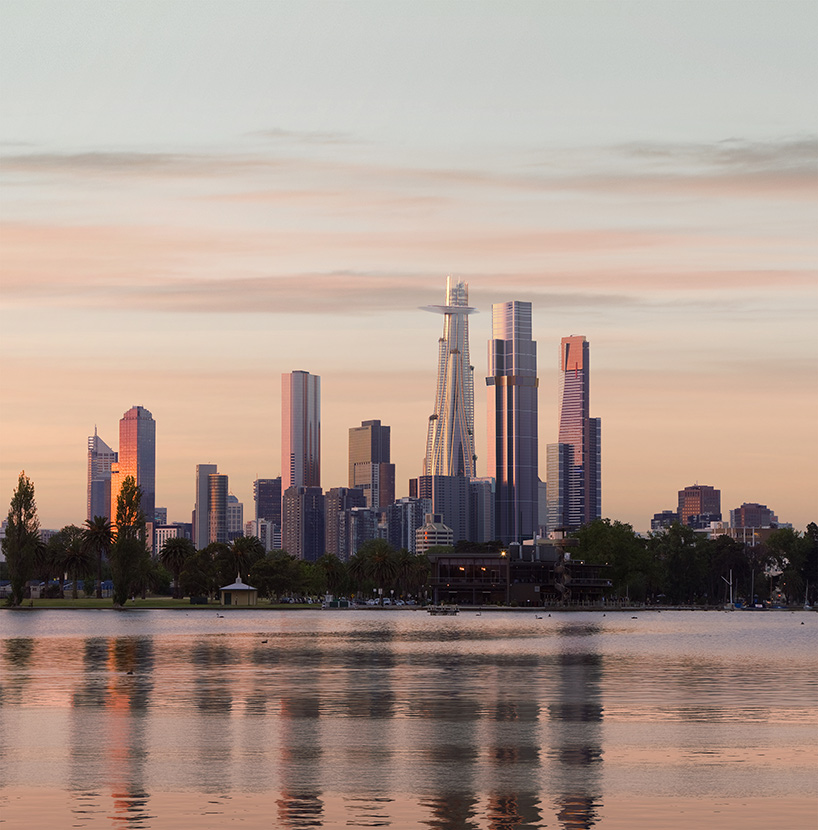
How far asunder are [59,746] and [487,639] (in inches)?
3491

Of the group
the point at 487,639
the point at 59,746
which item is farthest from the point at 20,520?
the point at 59,746

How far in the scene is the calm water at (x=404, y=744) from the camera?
30.0 m

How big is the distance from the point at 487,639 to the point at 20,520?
309 ft

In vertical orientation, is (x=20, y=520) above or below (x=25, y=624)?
above

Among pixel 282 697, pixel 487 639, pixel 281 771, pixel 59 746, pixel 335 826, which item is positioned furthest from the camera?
pixel 487 639

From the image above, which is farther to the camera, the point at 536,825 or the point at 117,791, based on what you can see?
the point at 117,791

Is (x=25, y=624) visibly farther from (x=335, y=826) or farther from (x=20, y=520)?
(x=335, y=826)

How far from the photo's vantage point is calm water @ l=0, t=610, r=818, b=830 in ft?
98.3

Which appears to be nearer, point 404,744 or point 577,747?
point 577,747

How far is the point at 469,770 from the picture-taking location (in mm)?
35969

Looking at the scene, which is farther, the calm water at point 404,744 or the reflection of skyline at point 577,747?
the reflection of skyline at point 577,747

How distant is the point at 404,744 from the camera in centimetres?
4144

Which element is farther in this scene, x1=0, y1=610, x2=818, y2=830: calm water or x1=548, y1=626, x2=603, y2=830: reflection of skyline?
x1=548, y1=626, x2=603, y2=830: reflection of skyline

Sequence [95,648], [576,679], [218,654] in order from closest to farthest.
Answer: [576,679]
[218,654]
[95,648]
